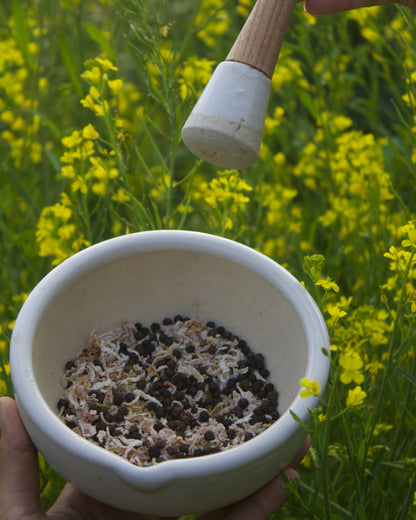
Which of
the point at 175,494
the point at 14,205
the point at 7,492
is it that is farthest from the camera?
the point at 14,205

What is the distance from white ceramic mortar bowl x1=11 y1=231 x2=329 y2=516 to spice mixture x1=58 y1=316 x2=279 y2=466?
21 mm

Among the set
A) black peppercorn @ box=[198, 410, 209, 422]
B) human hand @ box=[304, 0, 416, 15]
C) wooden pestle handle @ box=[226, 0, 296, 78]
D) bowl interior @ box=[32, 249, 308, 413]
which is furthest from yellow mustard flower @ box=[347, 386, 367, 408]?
human hand @ box=[304, 0, 416, 15]

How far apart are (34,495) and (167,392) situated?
21cm

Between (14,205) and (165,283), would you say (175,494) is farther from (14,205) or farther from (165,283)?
(14,205)

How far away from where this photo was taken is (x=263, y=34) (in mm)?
768

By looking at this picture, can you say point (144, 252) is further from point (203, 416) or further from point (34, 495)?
point (34, 495)

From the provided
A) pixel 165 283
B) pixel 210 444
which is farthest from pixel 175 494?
pixel 165 283

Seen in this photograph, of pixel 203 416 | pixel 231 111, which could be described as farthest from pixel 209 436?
pixel 231 111

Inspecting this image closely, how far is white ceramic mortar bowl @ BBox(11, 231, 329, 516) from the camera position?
0.67 metres

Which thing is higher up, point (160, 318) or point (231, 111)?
point (231, 111)

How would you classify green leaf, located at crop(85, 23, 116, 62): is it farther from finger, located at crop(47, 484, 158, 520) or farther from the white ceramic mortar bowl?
finger, located at crop(47, 484, 158, 520)

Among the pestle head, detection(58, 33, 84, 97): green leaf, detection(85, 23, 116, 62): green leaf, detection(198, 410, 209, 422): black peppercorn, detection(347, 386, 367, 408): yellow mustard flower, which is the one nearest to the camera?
detection(347, 386, 367, 408): yellow mustard flower

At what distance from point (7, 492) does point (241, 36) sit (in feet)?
1.97

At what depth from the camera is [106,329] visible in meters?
0.97
